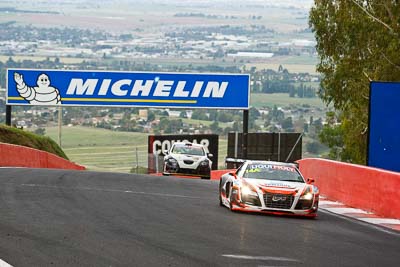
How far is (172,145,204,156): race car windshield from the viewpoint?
3600cm

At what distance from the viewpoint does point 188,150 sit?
3622cm

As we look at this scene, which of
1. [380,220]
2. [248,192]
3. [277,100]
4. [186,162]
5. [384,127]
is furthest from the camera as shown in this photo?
[277,100]

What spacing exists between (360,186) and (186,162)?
14653 mm

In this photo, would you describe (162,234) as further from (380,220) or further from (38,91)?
(38,91)

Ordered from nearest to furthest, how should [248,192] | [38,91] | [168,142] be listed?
[248,192] < [38,91] < [168,142]

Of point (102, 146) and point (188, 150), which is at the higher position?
point (188, 150)

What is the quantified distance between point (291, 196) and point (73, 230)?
5787mm

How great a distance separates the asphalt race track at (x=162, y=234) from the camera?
11.3m

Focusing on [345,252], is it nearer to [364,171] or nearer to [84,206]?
[84,206]

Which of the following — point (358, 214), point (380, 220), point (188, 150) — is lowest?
point (188, 150)

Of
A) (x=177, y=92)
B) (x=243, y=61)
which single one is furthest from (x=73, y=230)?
(x=243, y=61)

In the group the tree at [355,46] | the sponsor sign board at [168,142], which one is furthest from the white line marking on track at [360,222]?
the sponsor sign board at [168,142]

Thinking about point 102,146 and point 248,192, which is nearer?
point 248,192

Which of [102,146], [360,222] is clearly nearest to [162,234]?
[360,222]
